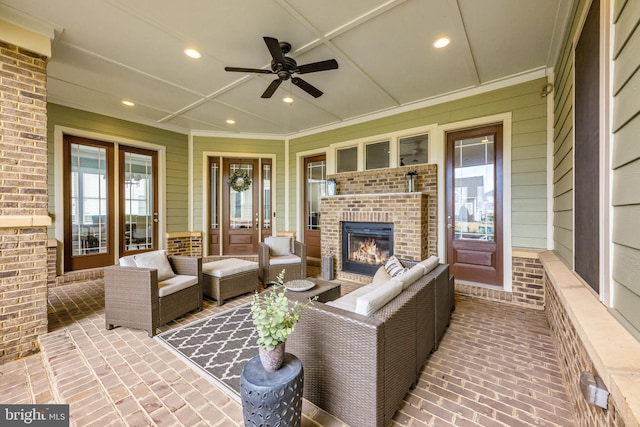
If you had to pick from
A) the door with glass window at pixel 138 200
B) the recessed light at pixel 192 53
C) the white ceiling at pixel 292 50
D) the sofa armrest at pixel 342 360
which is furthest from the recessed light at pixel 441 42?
the door with glass window at pixel 138 200

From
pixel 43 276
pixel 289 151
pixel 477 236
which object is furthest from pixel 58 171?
pixel 477 236

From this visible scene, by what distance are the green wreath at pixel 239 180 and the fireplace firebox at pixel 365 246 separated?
2.53 m

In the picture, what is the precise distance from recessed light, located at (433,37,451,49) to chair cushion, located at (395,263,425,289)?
2.37 metres

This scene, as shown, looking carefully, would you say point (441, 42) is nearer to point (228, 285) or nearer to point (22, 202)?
point (228, 285)

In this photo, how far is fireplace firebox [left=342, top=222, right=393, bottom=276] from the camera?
4.51 meters

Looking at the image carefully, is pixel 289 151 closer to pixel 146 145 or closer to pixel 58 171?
pixel 146 145

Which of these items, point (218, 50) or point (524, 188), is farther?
point (524, 188)

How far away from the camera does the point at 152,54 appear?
3002 mm

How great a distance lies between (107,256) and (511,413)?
6104 millimetres

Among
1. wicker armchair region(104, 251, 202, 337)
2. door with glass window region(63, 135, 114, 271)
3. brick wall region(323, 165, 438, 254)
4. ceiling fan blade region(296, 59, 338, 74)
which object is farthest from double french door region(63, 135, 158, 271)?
ceiling fan blade region(296, 59, 338, 74)

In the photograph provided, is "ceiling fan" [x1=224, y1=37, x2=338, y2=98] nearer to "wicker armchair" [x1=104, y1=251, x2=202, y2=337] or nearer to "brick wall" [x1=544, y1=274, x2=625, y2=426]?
"wicker armchair" [x1=104, y1=251, x2=202, y2=337]

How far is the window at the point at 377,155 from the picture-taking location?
4.73m

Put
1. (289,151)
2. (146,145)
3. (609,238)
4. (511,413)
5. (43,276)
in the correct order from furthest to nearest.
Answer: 1. (289,151)
2. (146,145)
3. (43,276)
4. (511,413)
5. (609,238)

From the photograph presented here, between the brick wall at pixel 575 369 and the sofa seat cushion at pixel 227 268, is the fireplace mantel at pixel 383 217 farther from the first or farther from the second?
the brick wall at pixel 575 369
